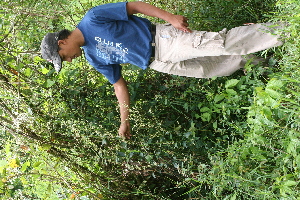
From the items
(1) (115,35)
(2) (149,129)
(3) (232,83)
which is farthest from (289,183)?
(1) (115,35)

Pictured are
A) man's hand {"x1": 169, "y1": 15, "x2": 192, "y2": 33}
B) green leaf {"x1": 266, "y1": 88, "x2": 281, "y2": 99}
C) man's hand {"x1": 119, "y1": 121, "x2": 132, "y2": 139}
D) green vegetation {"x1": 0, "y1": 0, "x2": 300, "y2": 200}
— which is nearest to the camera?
green leaf {"x1": 266, "y1": 88, "x2": 281, "y2": 99}

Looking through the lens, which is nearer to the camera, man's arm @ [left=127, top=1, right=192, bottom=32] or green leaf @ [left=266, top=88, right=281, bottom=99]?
green leaf @ [left=266, top=88, right=281, bottom=99]

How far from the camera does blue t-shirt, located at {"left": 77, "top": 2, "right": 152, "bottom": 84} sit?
254 cm

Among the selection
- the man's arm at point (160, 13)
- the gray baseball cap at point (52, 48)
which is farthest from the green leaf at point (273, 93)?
the gray baseball cap at point (52, 48)

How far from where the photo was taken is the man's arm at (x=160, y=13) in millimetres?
2516

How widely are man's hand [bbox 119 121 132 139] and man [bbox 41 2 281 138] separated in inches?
1.1

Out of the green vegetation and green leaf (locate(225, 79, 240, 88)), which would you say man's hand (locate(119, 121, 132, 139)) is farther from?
green leaf (locate(225, 79, 240, 88))

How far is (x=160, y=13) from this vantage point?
8.34 ft

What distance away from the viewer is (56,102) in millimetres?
3119

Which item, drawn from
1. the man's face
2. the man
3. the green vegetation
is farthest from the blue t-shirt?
the green vegetation

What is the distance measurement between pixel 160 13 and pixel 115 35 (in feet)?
1.36

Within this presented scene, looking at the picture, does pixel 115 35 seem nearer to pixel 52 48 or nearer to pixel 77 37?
pixel 77 37

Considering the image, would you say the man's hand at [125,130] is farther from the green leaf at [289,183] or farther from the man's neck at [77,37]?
the green leaf at [289,183]

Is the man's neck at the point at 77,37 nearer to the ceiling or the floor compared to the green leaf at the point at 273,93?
nearer to the ceiling
